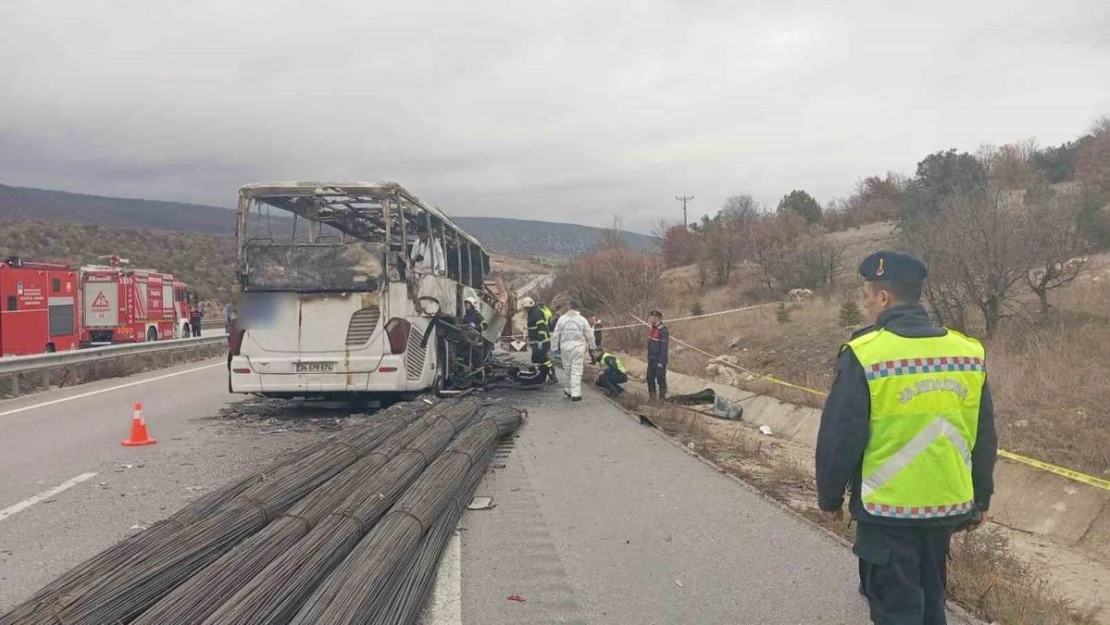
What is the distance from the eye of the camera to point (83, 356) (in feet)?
54.7

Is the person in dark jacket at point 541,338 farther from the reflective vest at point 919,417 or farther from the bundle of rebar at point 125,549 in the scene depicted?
the reflective vest at point 919,417

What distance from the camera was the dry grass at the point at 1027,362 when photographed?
8.08 metres

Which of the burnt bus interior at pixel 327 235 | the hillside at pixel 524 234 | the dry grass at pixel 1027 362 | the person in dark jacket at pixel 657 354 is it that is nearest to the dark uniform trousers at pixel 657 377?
the person in dark jacket at pixel 657 354

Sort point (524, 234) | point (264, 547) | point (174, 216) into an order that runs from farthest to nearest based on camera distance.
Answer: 1. point (174, 216)
2. point (524, 234)
3. point (264, 547)

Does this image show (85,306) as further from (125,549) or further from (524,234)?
(524,234)

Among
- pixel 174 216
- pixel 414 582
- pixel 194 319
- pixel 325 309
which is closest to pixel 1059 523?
pixel 414 582

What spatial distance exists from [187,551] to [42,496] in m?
3.21

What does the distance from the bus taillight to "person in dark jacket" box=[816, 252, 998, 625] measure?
326 inches

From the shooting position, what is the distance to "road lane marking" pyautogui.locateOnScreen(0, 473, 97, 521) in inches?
252

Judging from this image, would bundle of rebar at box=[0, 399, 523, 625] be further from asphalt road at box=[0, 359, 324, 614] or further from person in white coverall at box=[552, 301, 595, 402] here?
person in white coverall at box=[552, 301, 595, 402]

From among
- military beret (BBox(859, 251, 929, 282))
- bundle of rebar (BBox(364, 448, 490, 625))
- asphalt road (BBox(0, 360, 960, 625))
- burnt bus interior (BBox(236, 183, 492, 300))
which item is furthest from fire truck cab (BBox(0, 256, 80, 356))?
military beret (BBox(859, 251, 929, 282))

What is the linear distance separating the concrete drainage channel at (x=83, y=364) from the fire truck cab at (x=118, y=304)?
3.98m

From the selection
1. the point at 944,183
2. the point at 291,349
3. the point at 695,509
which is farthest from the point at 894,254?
the point at 944,183

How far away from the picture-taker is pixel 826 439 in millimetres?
3246
